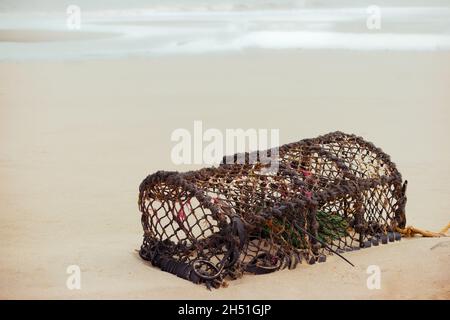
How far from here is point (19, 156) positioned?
10750 millimetres

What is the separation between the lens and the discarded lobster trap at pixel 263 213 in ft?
18.9

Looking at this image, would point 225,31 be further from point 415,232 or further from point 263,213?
point 263,213

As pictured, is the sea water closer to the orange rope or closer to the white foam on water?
the white foam on water

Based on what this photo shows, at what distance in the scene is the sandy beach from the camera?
5.90 metres

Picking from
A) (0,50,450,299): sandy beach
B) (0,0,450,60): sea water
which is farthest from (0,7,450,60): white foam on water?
(0,50,450,299): sandy beach

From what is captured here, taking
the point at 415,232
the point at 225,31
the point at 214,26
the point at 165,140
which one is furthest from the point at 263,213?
the point at 214,26

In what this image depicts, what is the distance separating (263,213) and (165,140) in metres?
6.32

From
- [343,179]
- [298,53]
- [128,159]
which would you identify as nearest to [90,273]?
[343,179]

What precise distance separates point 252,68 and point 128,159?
8060mm

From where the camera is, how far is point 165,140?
1202 cm

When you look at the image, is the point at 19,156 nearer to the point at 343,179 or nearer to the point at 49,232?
the point at 49,232

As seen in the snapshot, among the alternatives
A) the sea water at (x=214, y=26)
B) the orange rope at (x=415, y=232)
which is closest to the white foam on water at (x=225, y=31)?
the sea water at (x=214, y=26)

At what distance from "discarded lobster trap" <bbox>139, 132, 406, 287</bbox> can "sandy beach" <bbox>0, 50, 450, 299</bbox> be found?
5.8 inches

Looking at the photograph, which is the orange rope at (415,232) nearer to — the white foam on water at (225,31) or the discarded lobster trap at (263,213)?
the discarded lobster trap at (263,213)
